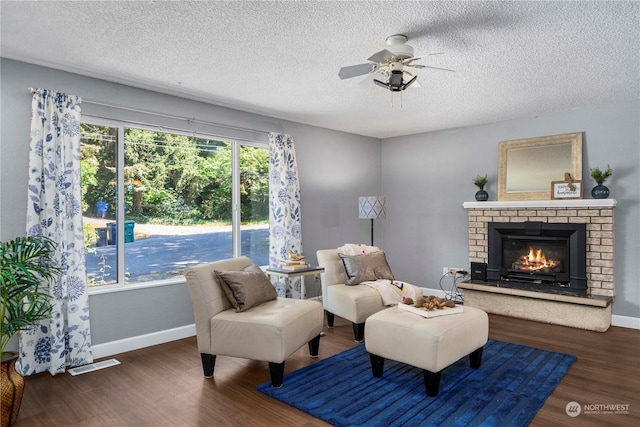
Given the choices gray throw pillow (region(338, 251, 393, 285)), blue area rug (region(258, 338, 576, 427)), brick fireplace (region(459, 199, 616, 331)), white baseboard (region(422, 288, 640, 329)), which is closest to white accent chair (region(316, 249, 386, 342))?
gray throw pillow (region(338, 251, 393, 285))

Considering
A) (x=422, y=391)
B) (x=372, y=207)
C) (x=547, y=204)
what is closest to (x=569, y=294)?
(x=547, y=204)

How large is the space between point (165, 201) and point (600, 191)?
472cm

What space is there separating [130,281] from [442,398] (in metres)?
3.02

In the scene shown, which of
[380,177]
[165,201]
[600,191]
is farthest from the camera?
[380,177]

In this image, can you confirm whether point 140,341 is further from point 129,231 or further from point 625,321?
point 625,321

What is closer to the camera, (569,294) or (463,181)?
(569,294)

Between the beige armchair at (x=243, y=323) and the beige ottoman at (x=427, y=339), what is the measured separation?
0.58 meters

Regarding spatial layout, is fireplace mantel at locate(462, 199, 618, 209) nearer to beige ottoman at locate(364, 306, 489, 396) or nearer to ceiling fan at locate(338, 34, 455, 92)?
beige ottoman at locate(364, 306, 489, 396)

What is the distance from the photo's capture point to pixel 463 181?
569 cm

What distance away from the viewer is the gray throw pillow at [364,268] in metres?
4.38

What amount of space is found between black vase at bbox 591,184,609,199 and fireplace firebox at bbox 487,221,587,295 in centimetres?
38

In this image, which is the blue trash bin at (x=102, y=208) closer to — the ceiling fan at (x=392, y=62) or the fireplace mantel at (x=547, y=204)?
the ceiling fan at (x=392, y=62)

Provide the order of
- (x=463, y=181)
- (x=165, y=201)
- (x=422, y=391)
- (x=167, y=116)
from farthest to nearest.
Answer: (x=463, y=181), (x=165, y=201), (x=167, y=116), (x=422, y=391)

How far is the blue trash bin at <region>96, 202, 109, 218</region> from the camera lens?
3.73m
